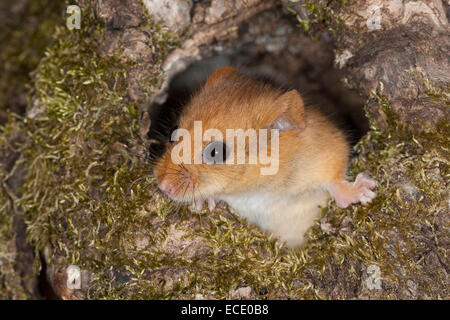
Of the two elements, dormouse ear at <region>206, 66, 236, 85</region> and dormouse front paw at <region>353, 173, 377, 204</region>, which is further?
dormouse ear at <region>206, 66, 236, 85</region>

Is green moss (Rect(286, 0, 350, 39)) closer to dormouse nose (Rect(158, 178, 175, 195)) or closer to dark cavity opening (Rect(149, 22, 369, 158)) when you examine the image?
dark cavity opening (Rect(149, 22, 369, 158))

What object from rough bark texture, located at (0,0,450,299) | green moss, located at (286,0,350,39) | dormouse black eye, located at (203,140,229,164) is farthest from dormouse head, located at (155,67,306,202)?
green moss, located at (286,0,350,39)

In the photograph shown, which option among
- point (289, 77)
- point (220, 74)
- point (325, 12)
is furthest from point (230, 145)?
point (289, 77)

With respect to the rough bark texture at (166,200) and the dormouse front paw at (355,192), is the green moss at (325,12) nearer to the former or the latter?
the rough bark texture at (166,200)

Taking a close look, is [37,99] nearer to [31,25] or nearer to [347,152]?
Answer: [31,25]

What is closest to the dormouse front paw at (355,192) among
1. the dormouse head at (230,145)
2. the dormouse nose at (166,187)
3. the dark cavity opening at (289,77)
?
the dormouse head at (230,145)
